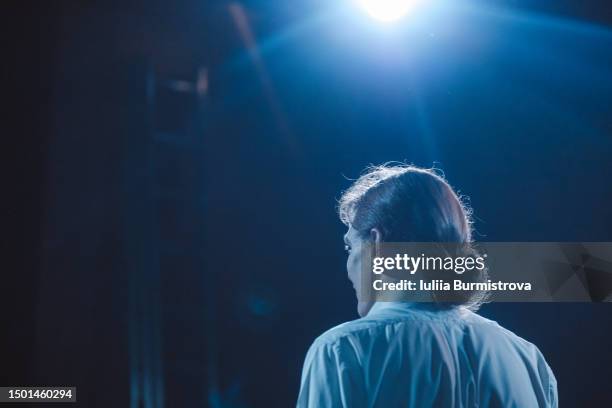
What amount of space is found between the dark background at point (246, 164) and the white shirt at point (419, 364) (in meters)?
1.05

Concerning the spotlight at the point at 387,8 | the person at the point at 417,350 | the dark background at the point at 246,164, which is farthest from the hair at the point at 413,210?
the spotlight at the point at 387,8

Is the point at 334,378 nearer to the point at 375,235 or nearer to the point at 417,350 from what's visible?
the point at 417,350

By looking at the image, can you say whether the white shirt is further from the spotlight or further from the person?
the spotlight

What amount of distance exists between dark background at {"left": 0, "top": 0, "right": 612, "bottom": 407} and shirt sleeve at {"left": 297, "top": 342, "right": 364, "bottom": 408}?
4.02 ft

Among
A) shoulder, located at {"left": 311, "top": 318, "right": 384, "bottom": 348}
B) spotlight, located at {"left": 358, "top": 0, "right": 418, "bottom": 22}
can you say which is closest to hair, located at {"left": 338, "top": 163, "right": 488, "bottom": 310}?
shoulder, located at {"left": 311, "top": 318, "right": 384, "bottom": 348}

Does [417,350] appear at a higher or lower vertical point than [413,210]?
lower

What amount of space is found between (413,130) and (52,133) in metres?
1.44

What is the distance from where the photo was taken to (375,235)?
1.20 m

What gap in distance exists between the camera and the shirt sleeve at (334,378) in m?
1.04

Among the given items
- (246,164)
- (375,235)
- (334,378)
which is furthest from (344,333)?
(246,164)

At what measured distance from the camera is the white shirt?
1.06 m

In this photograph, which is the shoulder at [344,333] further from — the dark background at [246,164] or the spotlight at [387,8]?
the spotlight at [387,8]

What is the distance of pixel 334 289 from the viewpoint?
2502mm

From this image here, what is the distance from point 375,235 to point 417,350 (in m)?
0.24
